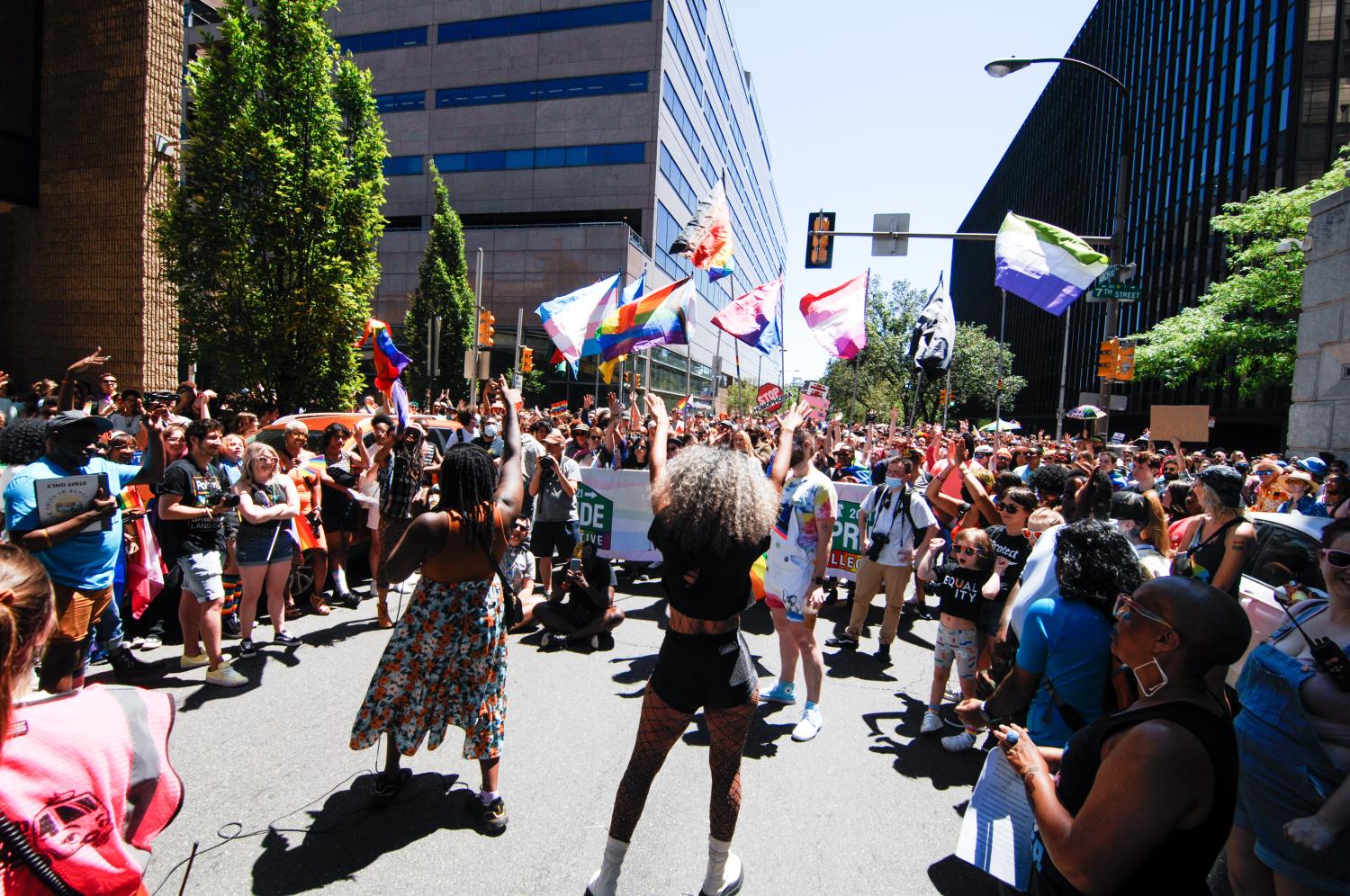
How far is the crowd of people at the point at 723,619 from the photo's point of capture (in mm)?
1665

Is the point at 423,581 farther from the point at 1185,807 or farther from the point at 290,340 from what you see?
the point at 290,340

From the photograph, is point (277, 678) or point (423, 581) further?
point (277, 678)

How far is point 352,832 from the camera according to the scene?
3.34 meters

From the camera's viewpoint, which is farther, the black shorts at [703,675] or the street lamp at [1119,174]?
the street lamp at [1119,174]

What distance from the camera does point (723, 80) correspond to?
49500mm

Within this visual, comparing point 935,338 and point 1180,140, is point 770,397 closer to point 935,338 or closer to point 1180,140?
point 935,338

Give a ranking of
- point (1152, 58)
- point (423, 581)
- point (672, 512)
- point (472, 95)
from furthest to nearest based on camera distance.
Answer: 1. point (1152, 58)
2. point (472, 95)
3. point (423, 581)
4. point (672, 512)

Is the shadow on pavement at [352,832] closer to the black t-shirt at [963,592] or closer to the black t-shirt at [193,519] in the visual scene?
the black t-shirt at [193,519]

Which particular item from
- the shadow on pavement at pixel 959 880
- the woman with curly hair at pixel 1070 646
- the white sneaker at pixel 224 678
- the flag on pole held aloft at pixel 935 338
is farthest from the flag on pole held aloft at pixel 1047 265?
the white sneaker at pixel 224 678

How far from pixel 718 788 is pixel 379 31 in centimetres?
4342

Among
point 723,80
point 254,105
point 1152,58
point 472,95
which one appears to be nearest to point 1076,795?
point 254,105

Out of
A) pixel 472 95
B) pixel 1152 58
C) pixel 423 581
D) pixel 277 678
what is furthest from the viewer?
pixel 1152 58

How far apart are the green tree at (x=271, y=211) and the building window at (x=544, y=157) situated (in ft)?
70.0

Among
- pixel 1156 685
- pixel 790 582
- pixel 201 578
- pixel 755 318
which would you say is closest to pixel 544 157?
pixel 755 318
